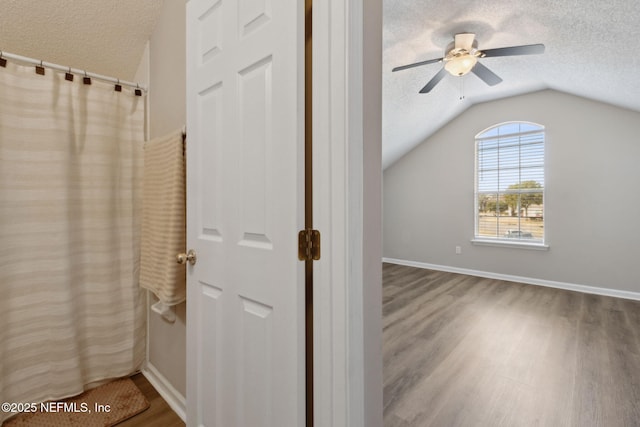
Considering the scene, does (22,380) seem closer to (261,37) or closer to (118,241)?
(118,241)

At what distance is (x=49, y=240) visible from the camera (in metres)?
1.60

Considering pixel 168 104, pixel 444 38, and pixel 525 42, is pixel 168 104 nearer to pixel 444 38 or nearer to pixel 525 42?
pixel 444 38

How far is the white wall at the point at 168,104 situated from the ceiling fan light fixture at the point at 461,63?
2136mm

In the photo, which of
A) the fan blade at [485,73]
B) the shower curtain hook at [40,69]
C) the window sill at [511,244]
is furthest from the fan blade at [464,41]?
the window sill at [511,244]

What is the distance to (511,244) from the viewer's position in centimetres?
434

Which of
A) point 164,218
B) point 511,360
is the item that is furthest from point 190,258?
point 511,360

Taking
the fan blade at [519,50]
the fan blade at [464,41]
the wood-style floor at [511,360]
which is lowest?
the wood-style floor at [511,360]

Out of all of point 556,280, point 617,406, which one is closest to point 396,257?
point 556,280

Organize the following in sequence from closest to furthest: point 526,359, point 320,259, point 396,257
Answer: point 320,259 → point 526,359 → point 396,257

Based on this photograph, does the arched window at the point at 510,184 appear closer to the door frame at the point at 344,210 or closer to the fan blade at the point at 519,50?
the fan blade at the point at 519,50

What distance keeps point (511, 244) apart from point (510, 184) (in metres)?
0.93

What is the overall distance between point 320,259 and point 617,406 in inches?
84.7

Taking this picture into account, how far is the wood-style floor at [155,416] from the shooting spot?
59.2 inches

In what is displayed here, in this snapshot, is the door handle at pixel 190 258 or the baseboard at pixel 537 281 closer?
the door handle at pixel 190 258
